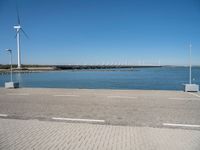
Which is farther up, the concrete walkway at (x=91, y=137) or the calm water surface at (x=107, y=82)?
the concrete walkway at (x=91, y=137)

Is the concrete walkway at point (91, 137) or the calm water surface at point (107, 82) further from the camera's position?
the calm water surface at point (107, 82)

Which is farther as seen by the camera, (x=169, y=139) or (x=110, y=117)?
(x=110, y=117)

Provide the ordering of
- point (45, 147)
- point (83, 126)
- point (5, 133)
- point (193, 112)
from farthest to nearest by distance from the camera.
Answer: point (193, 112) → point (83, 126) → point (5, 133) → point (45, 147)

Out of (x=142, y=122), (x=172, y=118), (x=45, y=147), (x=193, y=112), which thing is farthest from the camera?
(x=193, y=112)

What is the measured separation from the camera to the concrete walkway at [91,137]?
17.6ft

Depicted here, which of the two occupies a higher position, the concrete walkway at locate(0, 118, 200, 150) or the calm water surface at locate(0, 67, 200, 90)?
the concrete walkway at locate(0, 118, 200, 150)

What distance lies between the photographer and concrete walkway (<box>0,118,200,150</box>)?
5352mm

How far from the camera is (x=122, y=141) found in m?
5.70

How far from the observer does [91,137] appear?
6027mm

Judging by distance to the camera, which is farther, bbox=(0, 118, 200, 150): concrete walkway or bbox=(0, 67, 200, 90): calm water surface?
bbox=(0, 67, 200, 90): calm water surface

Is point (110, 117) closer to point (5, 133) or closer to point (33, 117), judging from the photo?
point (33, 117)

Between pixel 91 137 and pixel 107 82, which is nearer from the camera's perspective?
pixel 91 137

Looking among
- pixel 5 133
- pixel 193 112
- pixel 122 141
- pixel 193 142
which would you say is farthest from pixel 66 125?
pixel 193 112

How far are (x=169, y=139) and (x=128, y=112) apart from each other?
151 inches
